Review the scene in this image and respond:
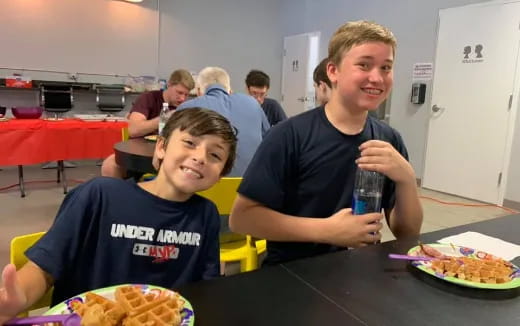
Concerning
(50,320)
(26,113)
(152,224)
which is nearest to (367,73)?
(152,224)

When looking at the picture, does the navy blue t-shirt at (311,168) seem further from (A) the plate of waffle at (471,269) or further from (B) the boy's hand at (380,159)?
(A) the plate of waffle at (471,269)

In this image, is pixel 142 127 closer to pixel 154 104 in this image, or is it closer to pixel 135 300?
pixel 154 104

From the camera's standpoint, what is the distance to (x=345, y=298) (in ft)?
2.55

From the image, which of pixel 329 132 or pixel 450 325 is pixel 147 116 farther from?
pixel 450 325

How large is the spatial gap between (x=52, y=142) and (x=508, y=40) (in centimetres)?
480

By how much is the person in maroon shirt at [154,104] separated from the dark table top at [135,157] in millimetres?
538

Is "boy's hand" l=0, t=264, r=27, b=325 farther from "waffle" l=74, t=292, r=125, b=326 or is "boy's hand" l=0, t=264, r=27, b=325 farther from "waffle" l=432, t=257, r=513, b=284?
"waffle" l=432, t=257, r=513, b=284

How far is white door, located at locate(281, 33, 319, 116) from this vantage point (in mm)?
7086

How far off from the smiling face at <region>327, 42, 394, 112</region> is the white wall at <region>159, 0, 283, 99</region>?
231 inches

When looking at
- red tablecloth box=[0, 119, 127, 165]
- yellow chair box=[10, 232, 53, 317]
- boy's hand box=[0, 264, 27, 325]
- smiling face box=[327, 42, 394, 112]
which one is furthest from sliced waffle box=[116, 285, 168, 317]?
red tablecloth box=[0, 119, 127, 165]

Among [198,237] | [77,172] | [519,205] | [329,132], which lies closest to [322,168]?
[329,132]

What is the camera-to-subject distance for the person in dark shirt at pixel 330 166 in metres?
1.10

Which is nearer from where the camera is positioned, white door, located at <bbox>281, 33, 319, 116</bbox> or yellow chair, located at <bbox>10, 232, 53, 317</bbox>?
yellow chair, located at <bbox>10, 232, 53, 317</bbox>

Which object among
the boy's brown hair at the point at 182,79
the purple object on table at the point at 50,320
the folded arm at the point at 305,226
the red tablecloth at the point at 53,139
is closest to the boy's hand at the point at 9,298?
the purple object on table at the point at 50,320
